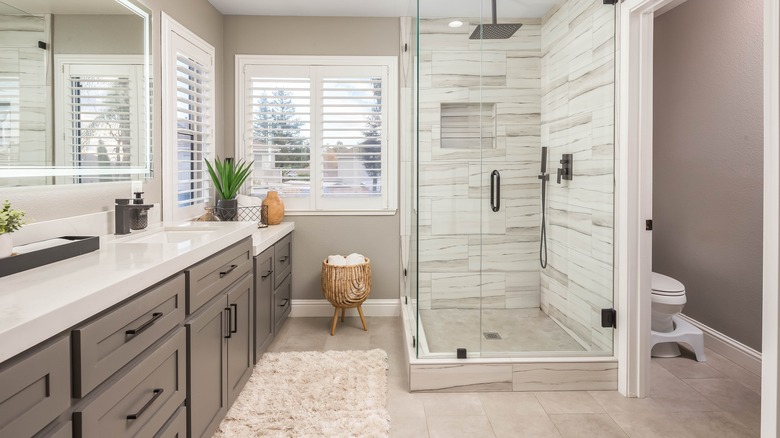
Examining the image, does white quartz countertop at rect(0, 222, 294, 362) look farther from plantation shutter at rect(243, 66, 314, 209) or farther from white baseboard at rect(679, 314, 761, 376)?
white baseboard at rect(679, 314, 761, 376)

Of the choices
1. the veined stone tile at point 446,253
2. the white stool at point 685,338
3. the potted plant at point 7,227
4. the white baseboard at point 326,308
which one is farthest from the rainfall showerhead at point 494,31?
the white baseboard at point 326,308

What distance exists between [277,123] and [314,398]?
7.60ft

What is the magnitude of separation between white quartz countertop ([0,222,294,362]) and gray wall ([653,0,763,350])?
3.08 metres

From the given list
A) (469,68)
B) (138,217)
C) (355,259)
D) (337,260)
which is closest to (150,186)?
(138,217)

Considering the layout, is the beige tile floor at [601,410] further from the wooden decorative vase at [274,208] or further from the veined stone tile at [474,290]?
the wooden decorative vase at [274,208]

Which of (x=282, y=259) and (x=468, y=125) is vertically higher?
(x=468, y=125)

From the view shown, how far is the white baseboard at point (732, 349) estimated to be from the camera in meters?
2.96

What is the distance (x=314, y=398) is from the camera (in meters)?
2.57

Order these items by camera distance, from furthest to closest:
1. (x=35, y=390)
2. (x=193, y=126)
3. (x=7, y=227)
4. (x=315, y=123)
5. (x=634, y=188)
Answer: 1. (x=315, y=123)
2. (x=193, y=126)
3. (x=634, y=188)
4. (x=7, y=227)
5. (x=35, y=390)

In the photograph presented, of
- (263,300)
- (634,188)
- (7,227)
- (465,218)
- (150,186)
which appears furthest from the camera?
(263,300)

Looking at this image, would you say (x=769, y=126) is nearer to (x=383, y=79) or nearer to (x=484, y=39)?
(x=484, y=39)

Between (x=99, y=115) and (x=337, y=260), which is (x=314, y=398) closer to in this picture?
(x=337, y=260)

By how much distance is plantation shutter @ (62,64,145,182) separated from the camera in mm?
2076

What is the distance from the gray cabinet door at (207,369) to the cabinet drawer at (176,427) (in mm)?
40
